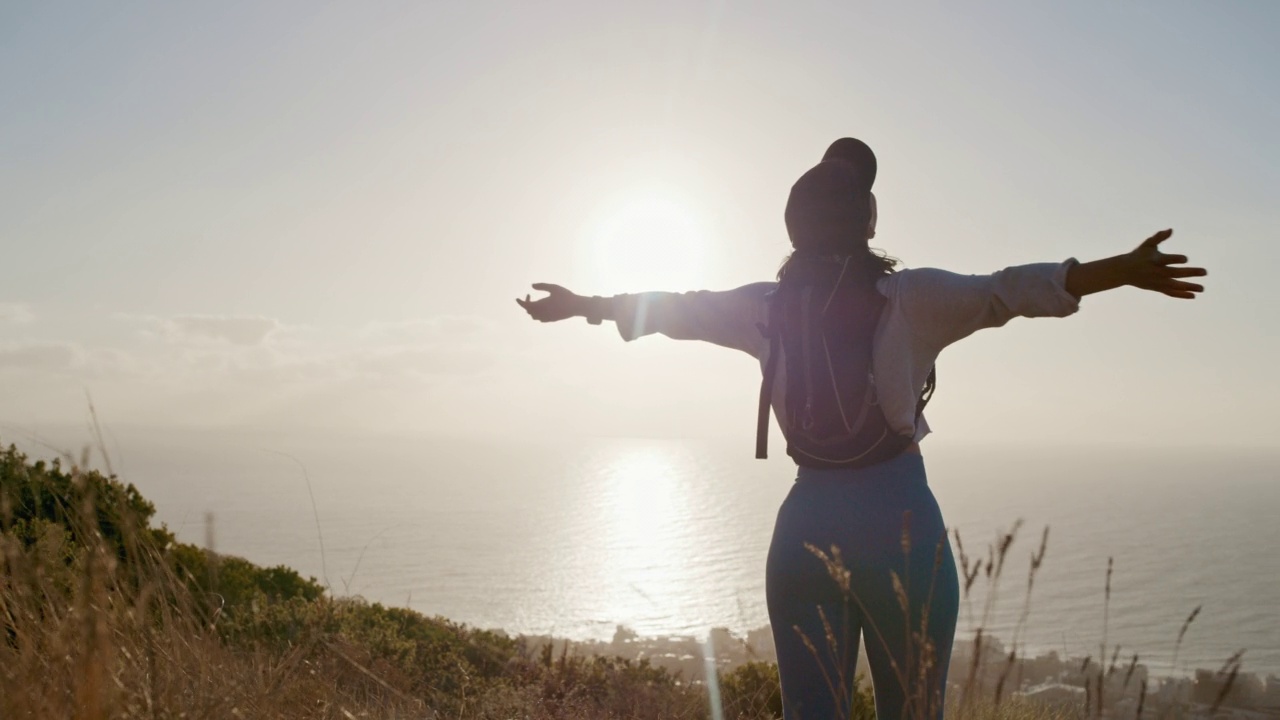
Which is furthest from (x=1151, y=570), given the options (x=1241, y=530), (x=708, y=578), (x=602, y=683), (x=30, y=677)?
(x=30, y=677)

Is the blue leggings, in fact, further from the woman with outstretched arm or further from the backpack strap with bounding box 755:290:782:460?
the backpack strap with bounding box 755:290:782:460

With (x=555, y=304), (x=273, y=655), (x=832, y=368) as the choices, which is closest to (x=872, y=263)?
(x=832, y=368)

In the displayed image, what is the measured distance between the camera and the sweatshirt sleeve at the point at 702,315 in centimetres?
264

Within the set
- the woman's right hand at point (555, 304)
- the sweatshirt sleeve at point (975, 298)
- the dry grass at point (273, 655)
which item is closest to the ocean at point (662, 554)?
the dry grass at point (273, 655)

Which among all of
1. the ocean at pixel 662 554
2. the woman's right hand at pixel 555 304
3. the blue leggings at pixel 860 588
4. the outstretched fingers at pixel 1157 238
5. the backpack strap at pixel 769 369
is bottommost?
the ocean at pixel 662 554

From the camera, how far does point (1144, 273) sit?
1.97m

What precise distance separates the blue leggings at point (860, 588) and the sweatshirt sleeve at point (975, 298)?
1.22ft

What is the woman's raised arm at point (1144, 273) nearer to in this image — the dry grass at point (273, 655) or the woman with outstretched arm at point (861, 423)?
the woman with outstretched arm at point (861, 423)

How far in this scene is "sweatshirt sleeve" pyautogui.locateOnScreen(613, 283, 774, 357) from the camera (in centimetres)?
264

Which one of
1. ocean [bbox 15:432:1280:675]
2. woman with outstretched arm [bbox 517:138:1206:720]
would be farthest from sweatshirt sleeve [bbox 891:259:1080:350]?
ocean [bbox 15:432:1280:675]

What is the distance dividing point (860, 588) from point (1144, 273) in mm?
1042

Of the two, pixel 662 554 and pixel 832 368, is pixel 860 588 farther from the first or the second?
pixel 662 554

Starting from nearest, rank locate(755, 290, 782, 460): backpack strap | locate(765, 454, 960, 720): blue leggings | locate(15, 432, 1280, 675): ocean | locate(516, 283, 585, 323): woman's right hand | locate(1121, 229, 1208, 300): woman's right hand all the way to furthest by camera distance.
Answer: locate(1121, 229, 1208, 300): woman's right hand → locate(765, 454, 960, 720): blue leggings → locate(755, 290, 782, 460): backpack strap → locate(516, 283, 585, 323): woman's right hand → locate(15, 432, 1280, 675): ocean

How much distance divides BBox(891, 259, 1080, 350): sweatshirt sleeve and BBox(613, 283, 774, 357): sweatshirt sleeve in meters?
0.49
